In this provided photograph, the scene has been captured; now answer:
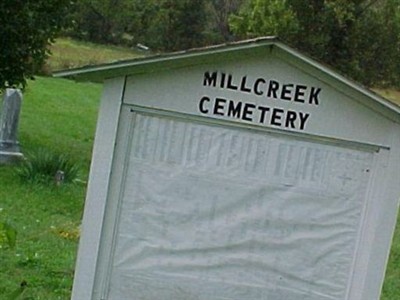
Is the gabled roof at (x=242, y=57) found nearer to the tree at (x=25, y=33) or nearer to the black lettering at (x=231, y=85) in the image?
the black lettering at (x=231, y=85)

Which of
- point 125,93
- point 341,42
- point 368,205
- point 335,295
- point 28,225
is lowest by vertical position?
point 28,225

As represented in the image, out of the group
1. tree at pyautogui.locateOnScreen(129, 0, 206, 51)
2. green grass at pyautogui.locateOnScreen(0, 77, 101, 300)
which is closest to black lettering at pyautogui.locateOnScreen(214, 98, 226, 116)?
green grass at pyautogui.locateOnScreen(0, 77, 101, 300)

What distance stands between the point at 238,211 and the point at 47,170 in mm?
7636

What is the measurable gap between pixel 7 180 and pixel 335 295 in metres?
7.85

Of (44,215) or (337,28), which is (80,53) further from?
(44,215)

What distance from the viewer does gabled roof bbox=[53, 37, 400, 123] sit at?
4.97 metres

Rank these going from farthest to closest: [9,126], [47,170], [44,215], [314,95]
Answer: [9,126]
[47,170]
[44,215]
[314,95]

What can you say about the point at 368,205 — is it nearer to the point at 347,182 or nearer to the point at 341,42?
the point at 347,182

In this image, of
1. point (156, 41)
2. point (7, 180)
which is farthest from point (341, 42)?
point (156, 41)

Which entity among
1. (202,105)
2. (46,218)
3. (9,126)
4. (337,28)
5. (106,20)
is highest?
(106,20)

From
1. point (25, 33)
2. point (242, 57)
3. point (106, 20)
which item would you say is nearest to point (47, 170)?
point (25, 33)

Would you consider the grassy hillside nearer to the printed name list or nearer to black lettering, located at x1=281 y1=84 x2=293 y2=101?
the printed name list

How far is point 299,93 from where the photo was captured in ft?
16.6

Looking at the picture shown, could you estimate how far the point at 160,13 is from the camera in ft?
145
